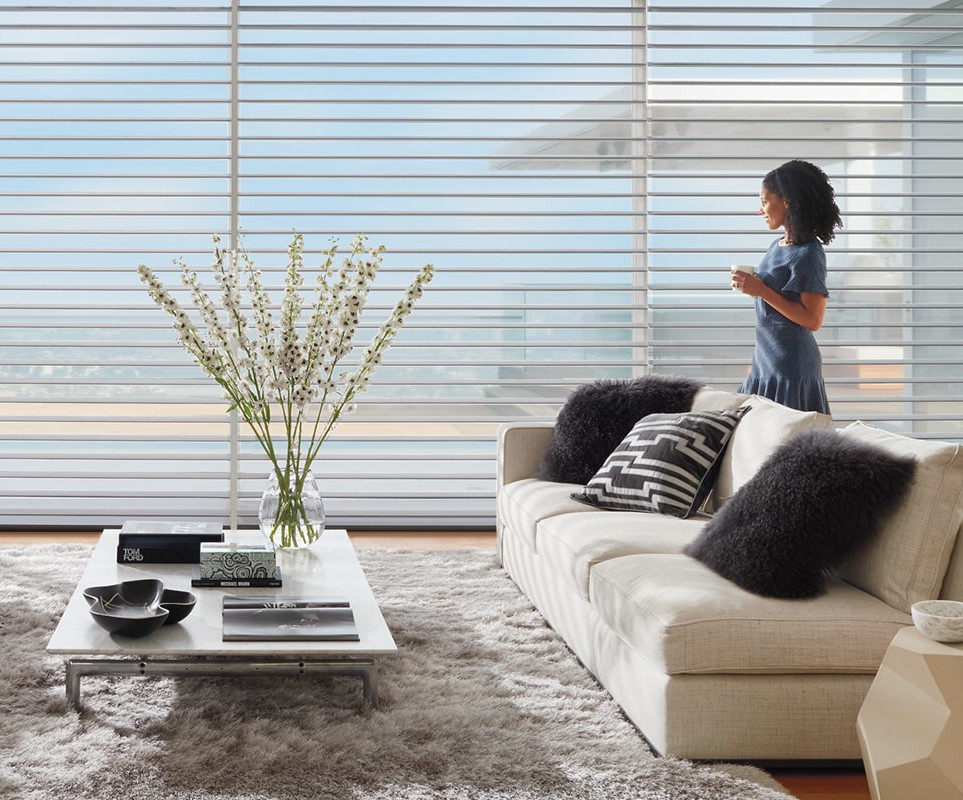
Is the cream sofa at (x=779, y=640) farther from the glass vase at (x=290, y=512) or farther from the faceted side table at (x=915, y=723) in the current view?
the glass vase at (x=290, y=512)

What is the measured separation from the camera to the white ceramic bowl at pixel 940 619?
2.28m

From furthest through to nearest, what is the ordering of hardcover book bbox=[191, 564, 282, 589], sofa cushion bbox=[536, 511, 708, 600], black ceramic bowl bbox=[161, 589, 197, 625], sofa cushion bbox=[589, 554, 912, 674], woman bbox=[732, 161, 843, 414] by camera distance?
woman bbox=[732, 161, 843, 414] → sofa cushion bbox=[536, 511, 708, 600] → hardcover book bbox=[191, 564, 282, 589] → black ceramic bowl bbox=[161, 589, 197, 625] → sofa cushion bbox=[589, 554, 912, 674]

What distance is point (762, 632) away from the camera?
2559mm

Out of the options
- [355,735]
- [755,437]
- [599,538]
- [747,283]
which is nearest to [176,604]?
[355,735]

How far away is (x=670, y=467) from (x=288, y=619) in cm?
152

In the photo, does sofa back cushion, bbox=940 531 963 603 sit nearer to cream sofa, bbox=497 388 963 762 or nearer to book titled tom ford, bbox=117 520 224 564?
cream sofa, bbox=497 388 963 762

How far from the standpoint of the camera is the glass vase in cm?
344

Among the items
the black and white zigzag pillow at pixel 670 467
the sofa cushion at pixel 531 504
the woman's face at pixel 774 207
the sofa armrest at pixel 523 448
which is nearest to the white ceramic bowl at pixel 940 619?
the black and white zigzag pillow at pixel 670 467

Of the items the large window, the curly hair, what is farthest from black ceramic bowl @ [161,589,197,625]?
the large window

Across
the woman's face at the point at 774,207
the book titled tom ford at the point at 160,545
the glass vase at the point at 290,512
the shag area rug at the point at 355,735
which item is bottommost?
the shag area rug at the point at 355,735

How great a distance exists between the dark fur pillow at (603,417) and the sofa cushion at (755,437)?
428mm

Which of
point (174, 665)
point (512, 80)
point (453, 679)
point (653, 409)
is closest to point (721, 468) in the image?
point (653, 409)

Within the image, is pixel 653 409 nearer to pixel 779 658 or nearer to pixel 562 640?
pixel 562 640

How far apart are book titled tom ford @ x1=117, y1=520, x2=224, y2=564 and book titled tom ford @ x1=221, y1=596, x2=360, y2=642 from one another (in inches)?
18.7
